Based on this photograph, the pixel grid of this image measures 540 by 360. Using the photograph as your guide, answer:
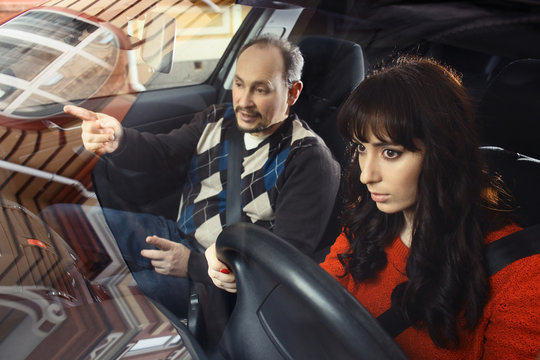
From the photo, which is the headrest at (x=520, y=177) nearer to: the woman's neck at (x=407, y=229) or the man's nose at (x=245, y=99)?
the woman's neck at (x=407, y=229)

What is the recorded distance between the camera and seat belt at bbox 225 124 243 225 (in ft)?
2.67

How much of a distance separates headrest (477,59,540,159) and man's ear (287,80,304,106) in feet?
0.95

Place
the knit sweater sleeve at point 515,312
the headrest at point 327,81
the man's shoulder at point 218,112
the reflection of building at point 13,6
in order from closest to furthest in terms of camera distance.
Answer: the knit sweater sleeve at point 515,312, the headrest at point 327,81, the man's shoulder at point 218,112, the reflection of building at point 13,6

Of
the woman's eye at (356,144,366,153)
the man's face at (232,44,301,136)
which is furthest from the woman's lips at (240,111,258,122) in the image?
the woman's eye at (356,144,366,153)

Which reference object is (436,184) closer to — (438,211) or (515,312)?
(438,211)

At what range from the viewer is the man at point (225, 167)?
0.76 meters

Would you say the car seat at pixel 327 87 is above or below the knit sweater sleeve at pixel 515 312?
above

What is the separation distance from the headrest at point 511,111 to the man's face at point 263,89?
31 centimetres

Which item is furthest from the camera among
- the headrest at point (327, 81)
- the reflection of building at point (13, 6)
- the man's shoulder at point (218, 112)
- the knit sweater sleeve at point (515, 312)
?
the reflection of building at point (13, 6)

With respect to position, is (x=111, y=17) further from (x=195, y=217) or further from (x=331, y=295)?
(x=331, y=295)

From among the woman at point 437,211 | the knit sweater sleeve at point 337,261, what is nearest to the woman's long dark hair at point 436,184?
the woman at point 437,211

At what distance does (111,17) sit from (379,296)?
777mm

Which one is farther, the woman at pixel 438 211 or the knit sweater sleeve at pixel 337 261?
the knit sweater sleeve at pixel 337 261

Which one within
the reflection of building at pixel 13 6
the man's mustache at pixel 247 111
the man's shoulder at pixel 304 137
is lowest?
the man's shoulder at pixel 304 137
